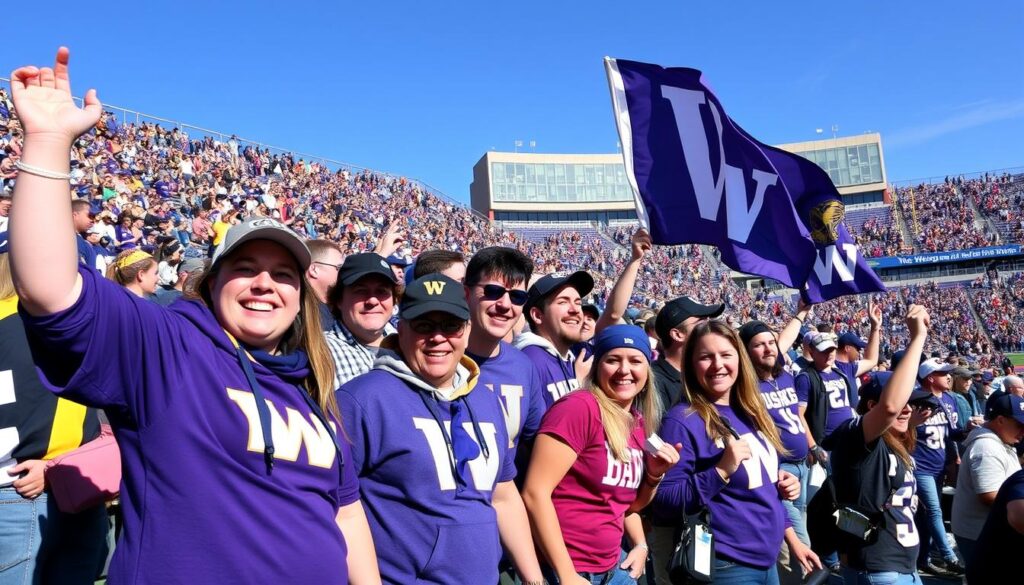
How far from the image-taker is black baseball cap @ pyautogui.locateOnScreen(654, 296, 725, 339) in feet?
14.9

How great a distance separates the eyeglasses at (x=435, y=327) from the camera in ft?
7.80

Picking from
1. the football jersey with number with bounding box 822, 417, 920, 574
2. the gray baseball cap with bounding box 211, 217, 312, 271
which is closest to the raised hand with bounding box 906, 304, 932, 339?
the football jersey with number with bounding box 822, 417, 920, 574

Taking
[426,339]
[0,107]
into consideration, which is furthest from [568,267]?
[426,339]

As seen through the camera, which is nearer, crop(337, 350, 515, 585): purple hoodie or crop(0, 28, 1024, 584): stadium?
crop(337, 350, 515, 585): purple hoodie

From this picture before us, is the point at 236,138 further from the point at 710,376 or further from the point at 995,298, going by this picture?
the point at 995,298

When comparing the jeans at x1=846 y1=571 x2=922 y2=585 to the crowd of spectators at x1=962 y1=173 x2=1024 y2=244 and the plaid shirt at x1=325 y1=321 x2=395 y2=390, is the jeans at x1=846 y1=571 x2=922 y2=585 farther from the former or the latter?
the crowd of spectators at x1=962 y1=173 x2=1024 y2=244

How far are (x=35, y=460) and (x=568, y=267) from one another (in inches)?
1665

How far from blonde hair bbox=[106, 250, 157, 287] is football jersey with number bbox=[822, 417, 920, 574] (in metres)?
4.22

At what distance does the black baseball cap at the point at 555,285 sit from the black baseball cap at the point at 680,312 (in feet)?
2.80

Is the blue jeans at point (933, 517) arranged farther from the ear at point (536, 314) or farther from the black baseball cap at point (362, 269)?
the black baseball cap at point (362, 269)

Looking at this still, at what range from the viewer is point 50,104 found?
4.62 feet

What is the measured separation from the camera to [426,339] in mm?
2379

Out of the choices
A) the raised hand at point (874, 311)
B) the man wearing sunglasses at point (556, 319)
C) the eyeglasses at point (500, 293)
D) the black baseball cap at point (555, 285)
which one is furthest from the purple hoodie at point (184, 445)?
the raised hand at point (874, 311)

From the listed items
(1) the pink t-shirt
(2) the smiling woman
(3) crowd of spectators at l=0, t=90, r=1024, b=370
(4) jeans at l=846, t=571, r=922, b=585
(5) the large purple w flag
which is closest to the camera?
(2) the smiling woman
